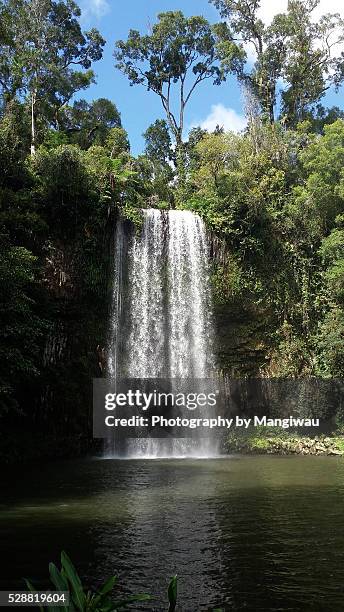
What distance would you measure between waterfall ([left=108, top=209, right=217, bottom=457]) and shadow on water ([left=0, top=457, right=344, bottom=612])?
6.01m

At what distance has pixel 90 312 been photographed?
62.0 ft

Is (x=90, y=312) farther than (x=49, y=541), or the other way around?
(x=90, y=312)

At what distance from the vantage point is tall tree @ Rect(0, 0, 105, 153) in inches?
1083

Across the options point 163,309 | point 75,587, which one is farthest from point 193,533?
point 163,309

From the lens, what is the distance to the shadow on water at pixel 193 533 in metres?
5.43

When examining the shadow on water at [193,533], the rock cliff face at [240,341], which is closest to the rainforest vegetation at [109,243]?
the rock cliff face at [240,341]

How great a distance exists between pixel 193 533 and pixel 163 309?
12666mm

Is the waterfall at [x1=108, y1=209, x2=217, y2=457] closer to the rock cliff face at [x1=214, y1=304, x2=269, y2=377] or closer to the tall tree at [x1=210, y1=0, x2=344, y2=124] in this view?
the rock cliff face at [x1=214, y1=304, x2=269, y2=377]

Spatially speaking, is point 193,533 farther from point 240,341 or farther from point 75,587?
point 240,341

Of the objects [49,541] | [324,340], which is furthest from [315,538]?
[324,340]

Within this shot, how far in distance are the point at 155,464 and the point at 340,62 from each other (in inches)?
1140

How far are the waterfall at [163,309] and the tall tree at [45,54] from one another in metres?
8.47

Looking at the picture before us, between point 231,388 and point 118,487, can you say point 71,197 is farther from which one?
point 118,487

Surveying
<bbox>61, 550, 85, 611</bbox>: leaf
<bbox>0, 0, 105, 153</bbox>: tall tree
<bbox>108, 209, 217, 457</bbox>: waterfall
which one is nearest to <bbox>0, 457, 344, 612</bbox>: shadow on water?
<bbox>61, 550, 85, 611</bbox>: leaf
